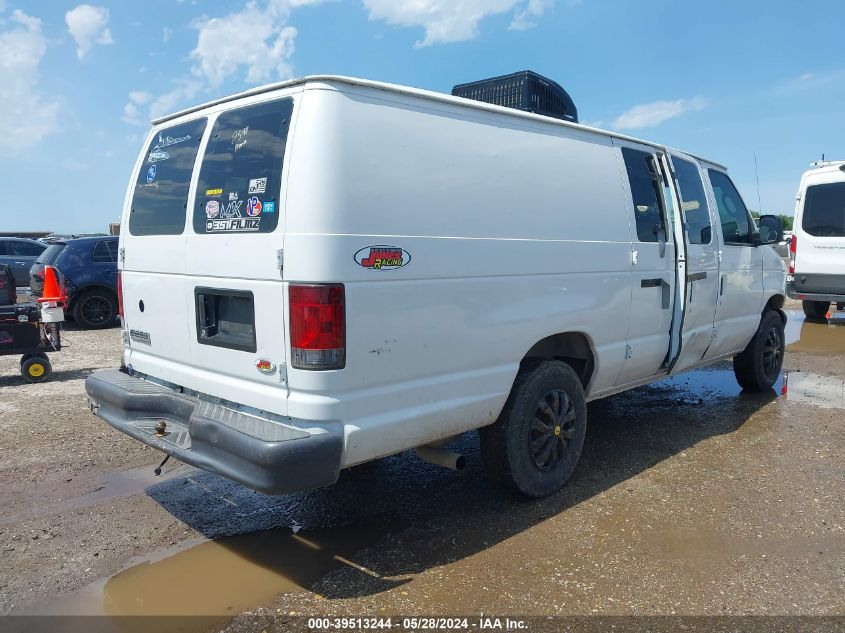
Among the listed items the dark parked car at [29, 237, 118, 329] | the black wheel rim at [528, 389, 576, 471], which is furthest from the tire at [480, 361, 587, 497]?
the dark parked car at [29, 237, 118, 329]

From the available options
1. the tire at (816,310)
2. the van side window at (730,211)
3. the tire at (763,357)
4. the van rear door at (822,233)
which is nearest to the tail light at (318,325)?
the van side window at (730,211)

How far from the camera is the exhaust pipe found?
3695 millimetres

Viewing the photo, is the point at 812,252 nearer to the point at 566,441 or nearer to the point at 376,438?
the point at 566,441

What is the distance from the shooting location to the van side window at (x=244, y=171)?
122 inches

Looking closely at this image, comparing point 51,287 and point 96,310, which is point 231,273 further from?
point 96,310

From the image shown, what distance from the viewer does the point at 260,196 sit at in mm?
3131

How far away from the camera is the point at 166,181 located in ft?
12.8

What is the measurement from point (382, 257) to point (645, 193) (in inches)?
105

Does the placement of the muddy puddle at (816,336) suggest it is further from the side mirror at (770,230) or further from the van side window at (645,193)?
the van side window at (645,193)

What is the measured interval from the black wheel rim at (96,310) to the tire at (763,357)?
10.5 m

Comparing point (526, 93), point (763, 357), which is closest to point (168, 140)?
point (526, 93)

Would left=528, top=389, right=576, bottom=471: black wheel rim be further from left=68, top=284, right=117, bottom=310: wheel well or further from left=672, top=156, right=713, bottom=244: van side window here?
left=68, top=284, right=117, bottom=310: wheel well

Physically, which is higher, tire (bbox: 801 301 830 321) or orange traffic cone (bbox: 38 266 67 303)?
orange traffic cone (bbox: 38 266 67 303)

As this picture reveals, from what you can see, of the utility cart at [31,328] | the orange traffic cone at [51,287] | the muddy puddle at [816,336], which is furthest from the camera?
the muddy puddle at [816,336]
